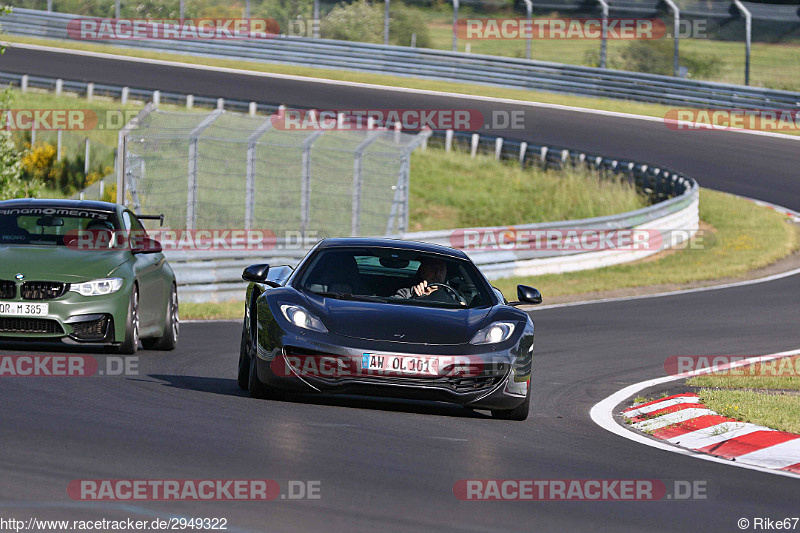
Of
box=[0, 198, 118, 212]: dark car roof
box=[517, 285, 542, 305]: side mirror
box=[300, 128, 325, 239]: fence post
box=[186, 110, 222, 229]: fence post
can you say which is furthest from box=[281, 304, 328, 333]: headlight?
box=[300, 128, 325, 239]: fence post

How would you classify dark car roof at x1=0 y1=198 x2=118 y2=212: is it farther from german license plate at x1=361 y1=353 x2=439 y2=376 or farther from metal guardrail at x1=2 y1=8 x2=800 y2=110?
metal guardrail at x1=2 y1=8 x2=800 y2=110

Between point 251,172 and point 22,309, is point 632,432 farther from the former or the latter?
point 251,172

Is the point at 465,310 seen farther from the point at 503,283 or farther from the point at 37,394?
the point at 503,283

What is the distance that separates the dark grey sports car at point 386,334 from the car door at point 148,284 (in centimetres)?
248

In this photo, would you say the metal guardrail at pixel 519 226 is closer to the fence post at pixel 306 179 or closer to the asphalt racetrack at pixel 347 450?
the fence post at pixel 306 179

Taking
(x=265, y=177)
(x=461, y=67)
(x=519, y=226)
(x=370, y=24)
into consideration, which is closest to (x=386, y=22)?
(x=370, y=24)

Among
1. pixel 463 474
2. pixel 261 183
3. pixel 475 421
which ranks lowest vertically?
pixel 261 183

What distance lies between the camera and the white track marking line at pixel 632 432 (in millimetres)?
7918

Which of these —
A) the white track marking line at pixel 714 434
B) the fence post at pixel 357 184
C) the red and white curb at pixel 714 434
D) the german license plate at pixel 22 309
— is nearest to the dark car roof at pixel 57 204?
the german license plate at pixel 22 309

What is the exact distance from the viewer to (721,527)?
19.7ft

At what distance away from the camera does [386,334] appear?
29.2 ft

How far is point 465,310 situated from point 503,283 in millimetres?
12842

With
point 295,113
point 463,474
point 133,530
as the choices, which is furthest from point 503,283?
point 133,530

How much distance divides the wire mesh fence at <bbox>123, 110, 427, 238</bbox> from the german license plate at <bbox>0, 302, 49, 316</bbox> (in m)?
8.93
